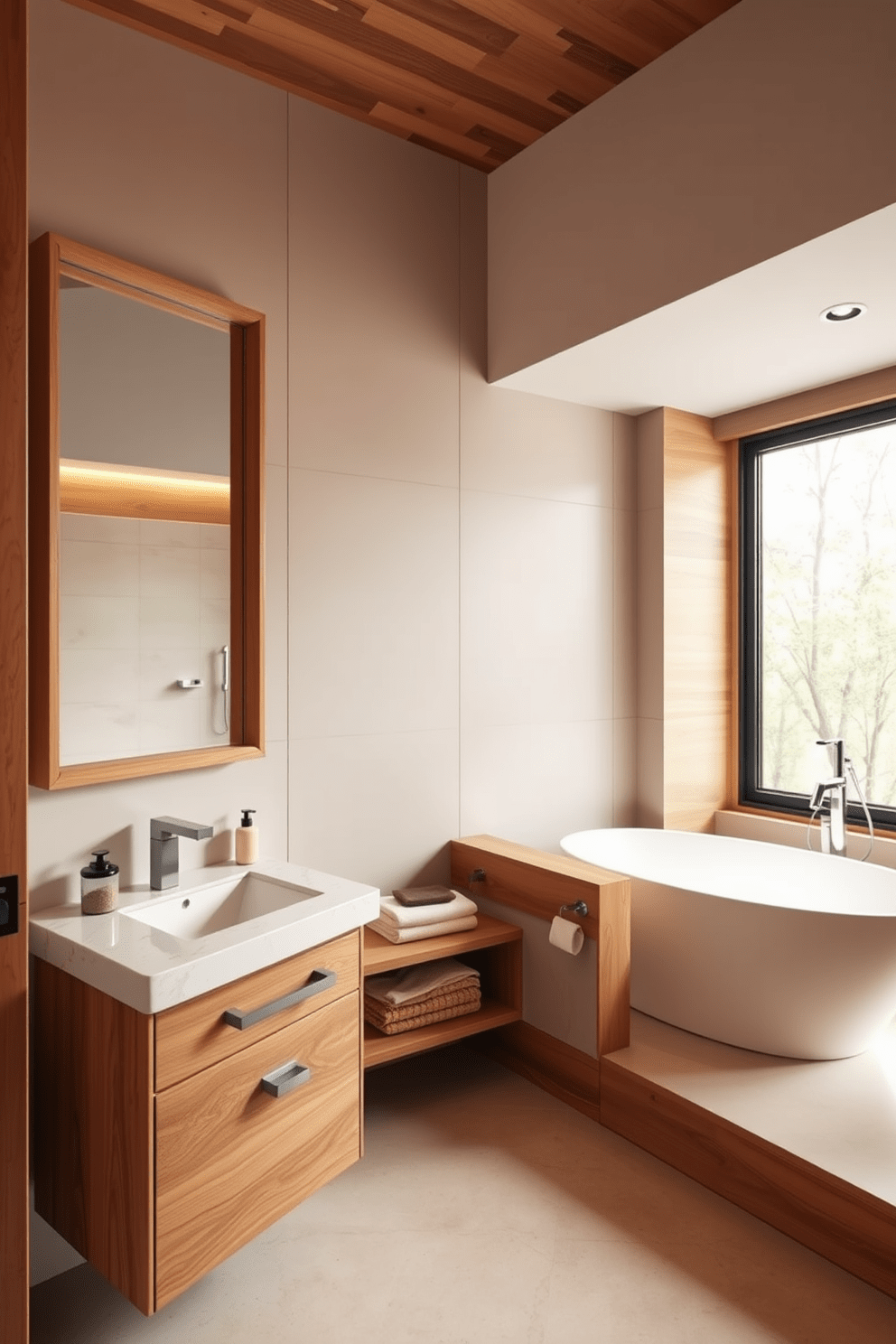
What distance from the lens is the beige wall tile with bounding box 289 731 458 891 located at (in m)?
2.45

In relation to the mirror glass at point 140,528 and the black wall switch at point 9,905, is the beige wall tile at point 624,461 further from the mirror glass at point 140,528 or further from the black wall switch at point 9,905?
the black wall switch at point 9,905

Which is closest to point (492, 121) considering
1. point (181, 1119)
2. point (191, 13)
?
point (191, 13)

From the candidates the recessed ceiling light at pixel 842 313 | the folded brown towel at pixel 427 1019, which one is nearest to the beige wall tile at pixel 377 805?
the folded brown towel at pixel 427 1019

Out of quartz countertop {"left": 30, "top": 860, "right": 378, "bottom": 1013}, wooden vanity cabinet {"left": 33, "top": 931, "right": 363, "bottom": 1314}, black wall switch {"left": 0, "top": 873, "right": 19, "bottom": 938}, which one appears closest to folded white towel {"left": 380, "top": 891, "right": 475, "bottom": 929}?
quartz countertop {"left": 30, "top": 860, "right": 378, "bottom": 1013}

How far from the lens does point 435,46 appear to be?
7.30 feet

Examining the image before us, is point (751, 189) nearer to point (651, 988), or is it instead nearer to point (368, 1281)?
point (651, 988)

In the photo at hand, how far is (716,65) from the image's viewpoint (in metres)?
2.07

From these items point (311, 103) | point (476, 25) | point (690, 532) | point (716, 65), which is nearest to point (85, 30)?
point (311, 103)

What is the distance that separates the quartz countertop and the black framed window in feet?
6.15

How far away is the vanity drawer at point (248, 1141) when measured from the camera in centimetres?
155

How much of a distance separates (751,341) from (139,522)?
1762mm

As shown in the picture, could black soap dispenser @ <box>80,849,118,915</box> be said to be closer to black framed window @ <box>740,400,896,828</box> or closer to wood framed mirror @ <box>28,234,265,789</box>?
wood framed mirror @ <box>28,234,265,789</box>

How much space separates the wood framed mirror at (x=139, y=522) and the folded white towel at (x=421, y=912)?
60cm

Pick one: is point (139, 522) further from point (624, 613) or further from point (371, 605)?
point (624, 613)
